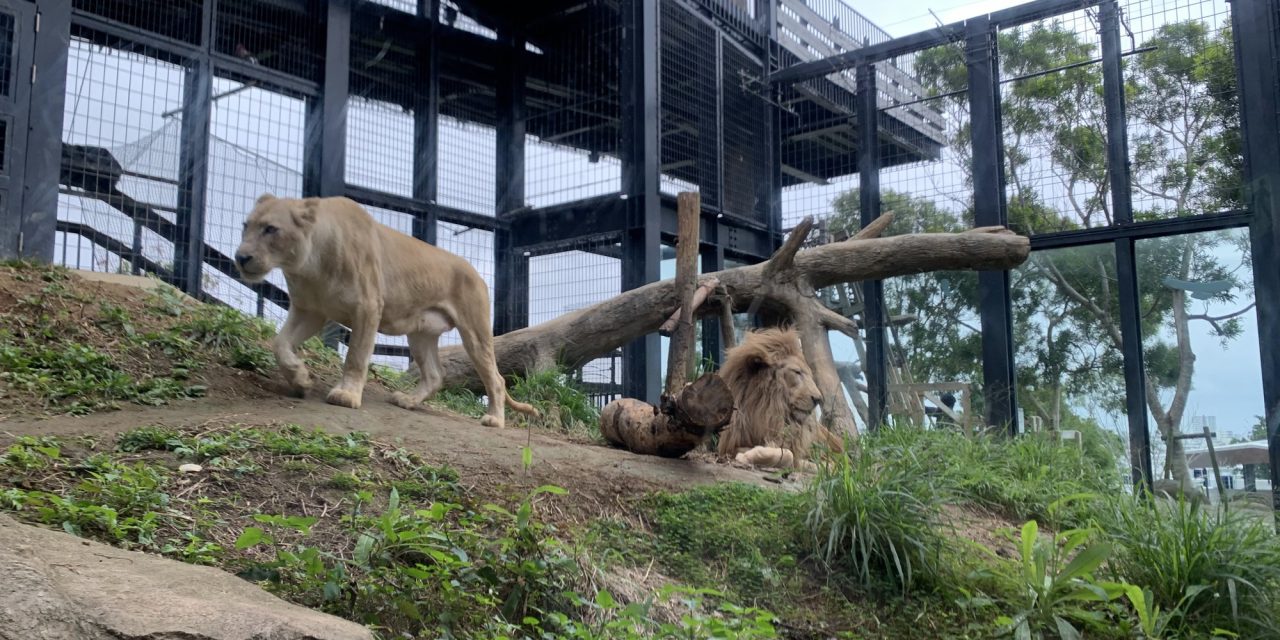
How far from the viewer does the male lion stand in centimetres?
612

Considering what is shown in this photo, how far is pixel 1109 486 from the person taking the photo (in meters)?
5.78

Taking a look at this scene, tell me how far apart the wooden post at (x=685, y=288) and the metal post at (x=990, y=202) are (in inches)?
163

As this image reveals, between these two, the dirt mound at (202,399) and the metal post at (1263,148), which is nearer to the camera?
the dirt mound at (202,399)

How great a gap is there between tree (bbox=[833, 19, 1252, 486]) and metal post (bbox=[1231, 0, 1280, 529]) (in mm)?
123

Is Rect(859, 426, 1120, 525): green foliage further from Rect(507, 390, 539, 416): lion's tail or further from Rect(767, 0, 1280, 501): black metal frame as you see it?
Rect(507, 390, 539, 416): lion's tail

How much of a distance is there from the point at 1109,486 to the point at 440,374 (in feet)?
14.4

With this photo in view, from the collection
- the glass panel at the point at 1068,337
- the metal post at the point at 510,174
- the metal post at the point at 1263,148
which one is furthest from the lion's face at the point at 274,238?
the metal post at the point at 1263,148

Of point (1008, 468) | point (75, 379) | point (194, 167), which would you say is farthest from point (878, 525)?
point (194, 167)

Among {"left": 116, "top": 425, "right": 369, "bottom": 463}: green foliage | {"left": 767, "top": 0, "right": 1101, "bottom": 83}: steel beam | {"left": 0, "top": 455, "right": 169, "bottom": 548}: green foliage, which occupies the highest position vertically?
{"left": 767, "top": 0, "right": 1101, "bottom": 83}: steel beam

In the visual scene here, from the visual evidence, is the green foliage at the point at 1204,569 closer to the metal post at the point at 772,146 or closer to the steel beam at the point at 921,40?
the steel beam at the point at 921,40

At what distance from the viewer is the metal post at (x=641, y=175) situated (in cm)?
977

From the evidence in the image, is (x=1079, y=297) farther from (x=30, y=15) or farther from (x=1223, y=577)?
(x=30, y=15)

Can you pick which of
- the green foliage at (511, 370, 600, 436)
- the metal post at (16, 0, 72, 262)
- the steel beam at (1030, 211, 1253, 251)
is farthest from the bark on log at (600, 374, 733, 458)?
the steel beam at (1030, 211, 1253, 251)

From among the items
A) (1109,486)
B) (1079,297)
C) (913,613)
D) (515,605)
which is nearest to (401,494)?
(515,605)
